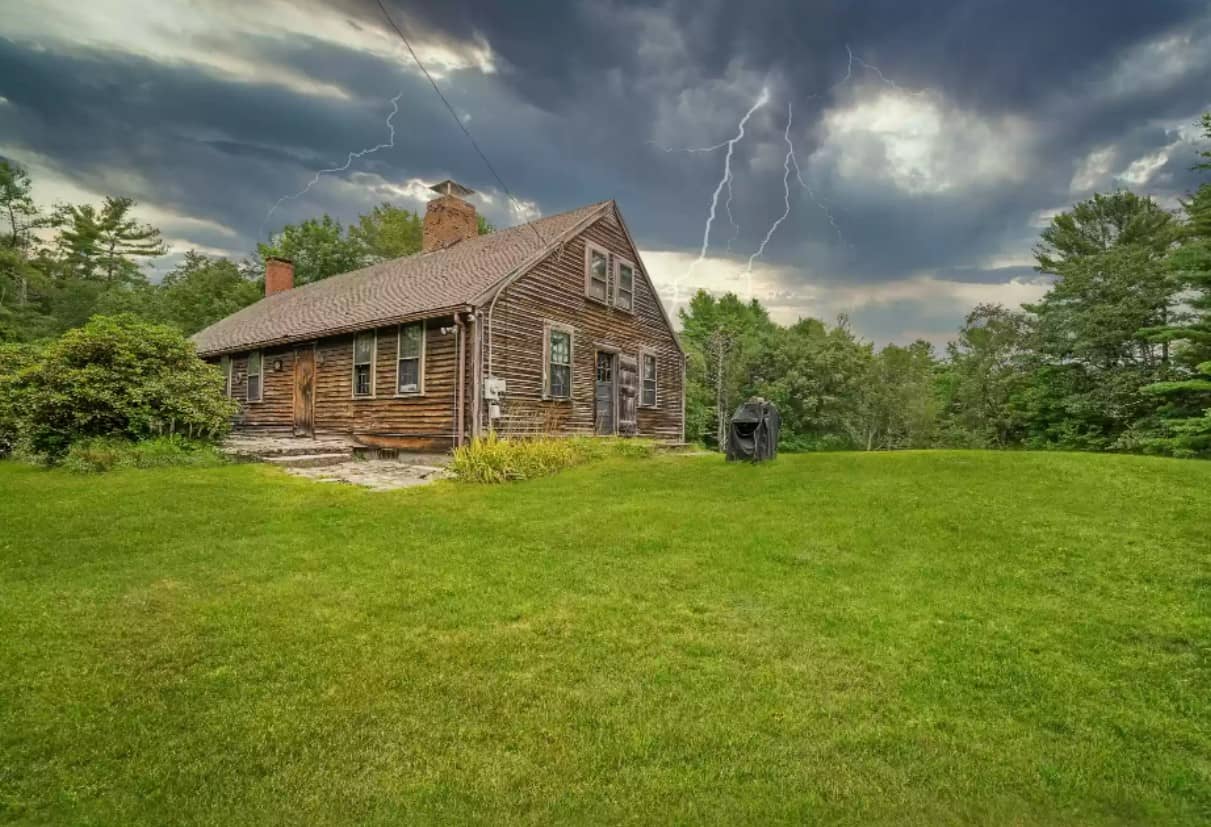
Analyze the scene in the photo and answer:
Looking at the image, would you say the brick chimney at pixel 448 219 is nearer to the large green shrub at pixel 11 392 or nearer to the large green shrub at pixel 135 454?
the large green shrub at pixel 135 454

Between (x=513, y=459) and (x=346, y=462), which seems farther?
(x=346, y=462)

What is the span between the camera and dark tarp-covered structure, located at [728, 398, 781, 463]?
10750 millimetres

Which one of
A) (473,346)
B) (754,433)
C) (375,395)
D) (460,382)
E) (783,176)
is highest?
(783,176)

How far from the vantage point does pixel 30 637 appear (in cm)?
389

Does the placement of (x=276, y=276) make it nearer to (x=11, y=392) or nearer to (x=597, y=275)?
(x=11, y=392)

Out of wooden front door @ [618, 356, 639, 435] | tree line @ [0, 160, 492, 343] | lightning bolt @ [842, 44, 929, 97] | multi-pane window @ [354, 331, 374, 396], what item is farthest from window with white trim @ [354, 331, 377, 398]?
tree line @ [0, 160, 492, 343]

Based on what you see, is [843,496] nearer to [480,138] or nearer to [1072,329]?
[480,138]

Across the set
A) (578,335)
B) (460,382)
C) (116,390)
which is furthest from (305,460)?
(578,335)

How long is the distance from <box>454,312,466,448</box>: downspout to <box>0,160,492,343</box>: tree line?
20.9 m

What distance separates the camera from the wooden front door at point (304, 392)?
16.4 metres

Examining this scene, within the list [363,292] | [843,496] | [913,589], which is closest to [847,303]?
[363,292]

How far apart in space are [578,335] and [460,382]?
13.8 feet

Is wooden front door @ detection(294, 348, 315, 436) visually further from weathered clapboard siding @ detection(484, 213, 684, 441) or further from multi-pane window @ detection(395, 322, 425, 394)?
weathered clapboard siding @ detection(484, 213, 684, 441)

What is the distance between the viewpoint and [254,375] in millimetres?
18297
